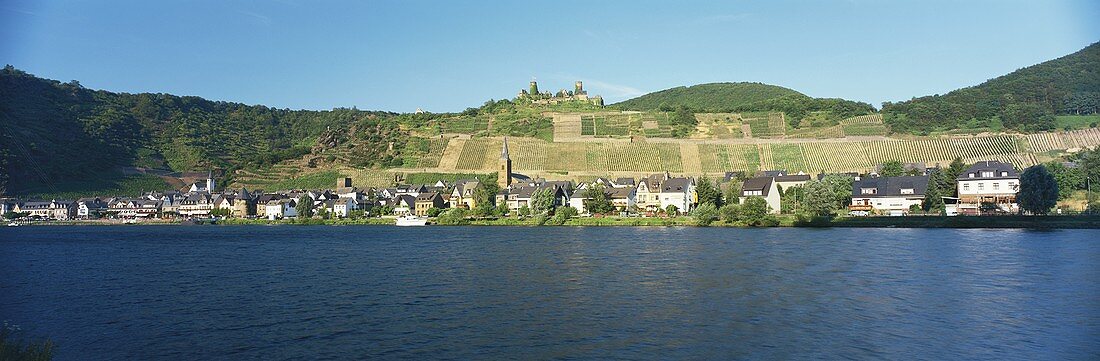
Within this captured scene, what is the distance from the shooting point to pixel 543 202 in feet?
266

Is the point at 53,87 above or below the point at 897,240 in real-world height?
above

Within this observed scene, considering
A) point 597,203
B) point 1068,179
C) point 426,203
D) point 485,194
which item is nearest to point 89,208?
point 426,203

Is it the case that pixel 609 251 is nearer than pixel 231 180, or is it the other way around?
pixel 609 251

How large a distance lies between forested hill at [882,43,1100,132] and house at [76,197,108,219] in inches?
4700

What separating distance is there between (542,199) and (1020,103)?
305 feet

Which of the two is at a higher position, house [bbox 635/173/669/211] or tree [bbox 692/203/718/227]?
house [bbox 635/173/669/211]

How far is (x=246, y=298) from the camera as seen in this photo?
1029 inches

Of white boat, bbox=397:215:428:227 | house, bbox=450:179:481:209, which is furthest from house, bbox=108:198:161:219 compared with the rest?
white boat, bbox=397:215:428:227

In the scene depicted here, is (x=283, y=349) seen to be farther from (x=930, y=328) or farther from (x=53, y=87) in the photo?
(x=53, y=87)

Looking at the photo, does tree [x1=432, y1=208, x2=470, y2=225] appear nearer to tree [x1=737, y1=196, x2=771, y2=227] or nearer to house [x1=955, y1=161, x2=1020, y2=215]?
tree [x1=737, y1=196, x2=771, y2=227]

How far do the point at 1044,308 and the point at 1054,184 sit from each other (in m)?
43.5

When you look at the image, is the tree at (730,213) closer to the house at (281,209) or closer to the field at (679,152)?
the field at (679,152)

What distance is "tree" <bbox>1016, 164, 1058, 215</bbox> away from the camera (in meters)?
58.0

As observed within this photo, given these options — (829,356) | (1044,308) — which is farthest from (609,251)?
(829,356)
